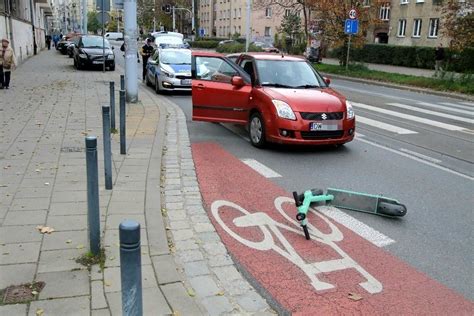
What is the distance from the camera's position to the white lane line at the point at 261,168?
714cm

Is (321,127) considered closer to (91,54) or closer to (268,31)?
(91,54)

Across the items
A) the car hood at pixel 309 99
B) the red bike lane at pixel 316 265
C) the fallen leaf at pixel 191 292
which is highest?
the car hood at pixel 309 99

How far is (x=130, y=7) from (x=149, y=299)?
11.2 m

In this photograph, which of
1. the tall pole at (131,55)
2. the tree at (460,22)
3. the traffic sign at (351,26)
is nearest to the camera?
the tall pole at (131,55)

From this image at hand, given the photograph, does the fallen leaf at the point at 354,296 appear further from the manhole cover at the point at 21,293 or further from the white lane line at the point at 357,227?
the manhole cover at the point at 21,293

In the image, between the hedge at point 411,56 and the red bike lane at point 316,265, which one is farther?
the hedge at point 411,56

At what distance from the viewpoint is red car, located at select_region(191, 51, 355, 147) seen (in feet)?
27.2

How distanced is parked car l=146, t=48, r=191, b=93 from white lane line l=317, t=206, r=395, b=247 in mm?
11542

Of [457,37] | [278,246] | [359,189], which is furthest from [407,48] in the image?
[278,246]

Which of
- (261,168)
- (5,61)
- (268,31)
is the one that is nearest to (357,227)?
(261,168)

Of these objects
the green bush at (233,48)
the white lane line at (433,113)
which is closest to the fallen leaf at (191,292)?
the white lane line at (433,113)

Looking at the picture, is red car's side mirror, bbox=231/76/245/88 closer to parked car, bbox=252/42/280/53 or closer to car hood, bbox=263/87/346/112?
car hood, bbox=263/87/346/112

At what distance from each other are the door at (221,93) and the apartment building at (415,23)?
3660cm

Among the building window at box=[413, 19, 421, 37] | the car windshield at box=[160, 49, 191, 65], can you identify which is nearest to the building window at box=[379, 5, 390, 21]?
the building window at box=[413, 19, 421, 37]
